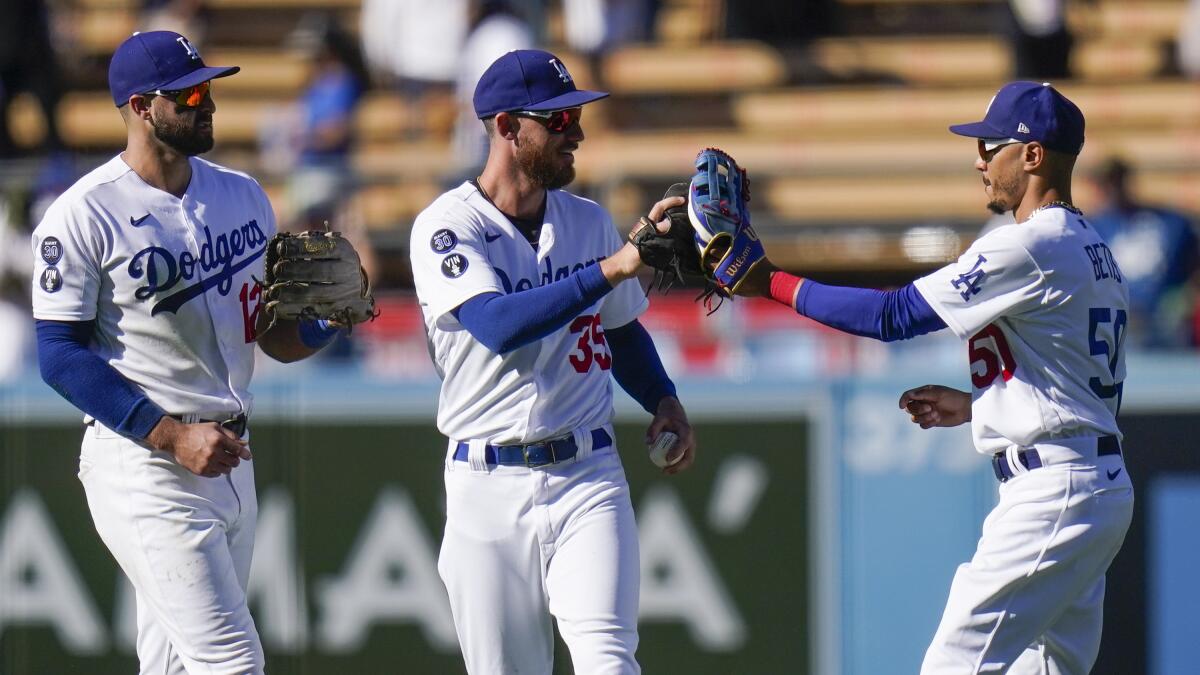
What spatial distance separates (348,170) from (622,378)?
483cm

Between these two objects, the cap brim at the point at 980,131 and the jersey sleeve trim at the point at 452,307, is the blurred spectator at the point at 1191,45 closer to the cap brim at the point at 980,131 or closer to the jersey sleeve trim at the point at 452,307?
the cap brim at the point at 980,131

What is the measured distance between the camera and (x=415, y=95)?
10.8 meters

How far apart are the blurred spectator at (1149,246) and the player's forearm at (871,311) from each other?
3.95 m

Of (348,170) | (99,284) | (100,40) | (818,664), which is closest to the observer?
(99,284)

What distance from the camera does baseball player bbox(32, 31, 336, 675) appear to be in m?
4.57

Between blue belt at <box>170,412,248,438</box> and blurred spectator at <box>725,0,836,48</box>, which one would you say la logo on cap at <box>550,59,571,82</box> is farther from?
blurred spectator at <box>725,0,836,48</box>

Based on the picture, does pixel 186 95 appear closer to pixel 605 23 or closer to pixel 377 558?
pixel 377 558

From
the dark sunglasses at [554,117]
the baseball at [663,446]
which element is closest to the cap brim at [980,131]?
the dark sunglasses at [554,117]

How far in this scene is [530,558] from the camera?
4699 millimetres

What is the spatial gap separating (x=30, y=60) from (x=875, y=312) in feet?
26.1

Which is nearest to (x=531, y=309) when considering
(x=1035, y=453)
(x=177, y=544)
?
(x=177, y=544)

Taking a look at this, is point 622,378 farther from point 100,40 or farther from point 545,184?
point 100,40

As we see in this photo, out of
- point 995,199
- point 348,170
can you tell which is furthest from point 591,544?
point 348,170

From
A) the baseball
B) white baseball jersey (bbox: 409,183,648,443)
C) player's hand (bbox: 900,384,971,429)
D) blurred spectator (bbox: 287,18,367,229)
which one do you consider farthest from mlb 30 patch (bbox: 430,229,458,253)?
blurred spectator (bbox: 287,18,367,229)
